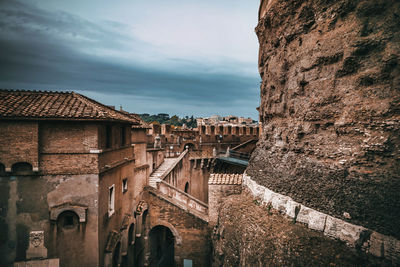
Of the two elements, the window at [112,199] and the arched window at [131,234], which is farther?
the arched window at [131,234]

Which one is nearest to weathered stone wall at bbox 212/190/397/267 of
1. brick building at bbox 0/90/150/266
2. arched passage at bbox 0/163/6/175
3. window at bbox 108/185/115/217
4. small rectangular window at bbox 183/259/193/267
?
brick building at bbox 0/90/150/266

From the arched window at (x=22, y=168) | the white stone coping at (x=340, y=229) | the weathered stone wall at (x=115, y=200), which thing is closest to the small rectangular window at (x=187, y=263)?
the weathered stone wall at (x=115, y=200)

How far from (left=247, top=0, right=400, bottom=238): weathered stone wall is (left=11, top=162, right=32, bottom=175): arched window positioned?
7327 millimetres

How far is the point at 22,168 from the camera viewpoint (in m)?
7.62

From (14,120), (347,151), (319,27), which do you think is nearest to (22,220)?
(14,120)

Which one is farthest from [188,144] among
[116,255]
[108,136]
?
[108,136]

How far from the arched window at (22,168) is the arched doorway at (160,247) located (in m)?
8.01

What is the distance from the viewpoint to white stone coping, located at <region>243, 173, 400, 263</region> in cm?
316

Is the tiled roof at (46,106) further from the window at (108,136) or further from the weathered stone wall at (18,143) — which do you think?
the window at (108,136)

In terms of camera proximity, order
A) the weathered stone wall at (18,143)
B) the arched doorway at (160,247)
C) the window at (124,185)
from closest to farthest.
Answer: the weathered stone wall at (18,143), the window at (124,185), the arched doorway at (160,247)

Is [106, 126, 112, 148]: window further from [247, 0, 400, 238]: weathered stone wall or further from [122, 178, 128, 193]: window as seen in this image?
[247, 0, 400, 238]: weathered stone wall

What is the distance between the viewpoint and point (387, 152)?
3488 millimetres

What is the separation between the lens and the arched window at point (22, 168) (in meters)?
7.56

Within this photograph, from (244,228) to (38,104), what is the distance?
25.1ft
